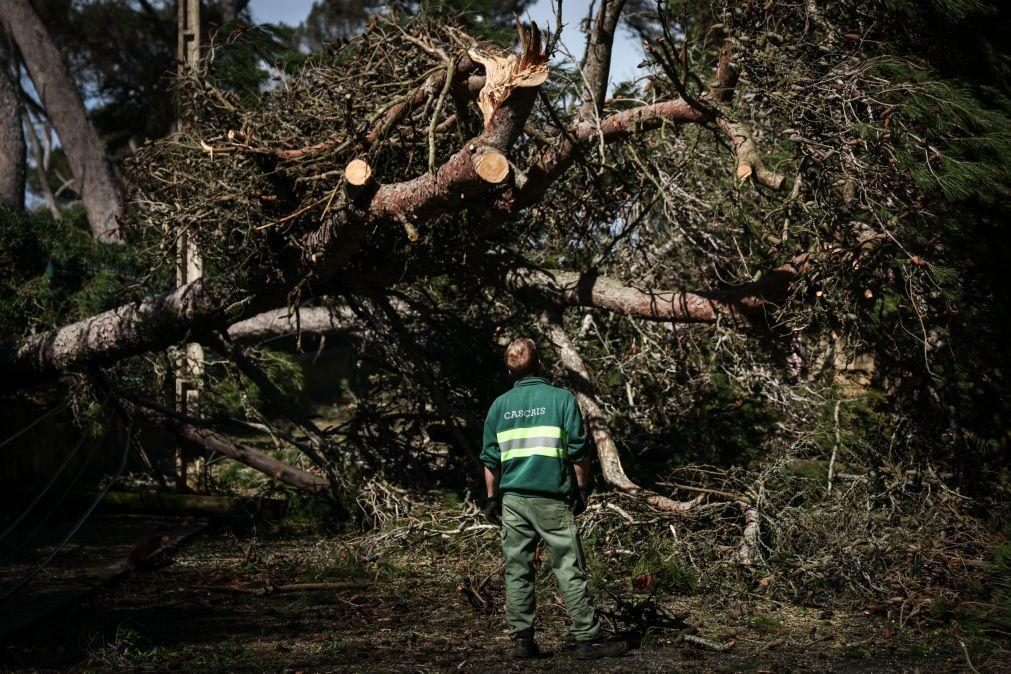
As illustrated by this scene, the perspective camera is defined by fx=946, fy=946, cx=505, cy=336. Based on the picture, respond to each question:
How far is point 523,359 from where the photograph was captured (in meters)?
4.81

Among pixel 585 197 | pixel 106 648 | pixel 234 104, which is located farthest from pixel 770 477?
pixel 234 104

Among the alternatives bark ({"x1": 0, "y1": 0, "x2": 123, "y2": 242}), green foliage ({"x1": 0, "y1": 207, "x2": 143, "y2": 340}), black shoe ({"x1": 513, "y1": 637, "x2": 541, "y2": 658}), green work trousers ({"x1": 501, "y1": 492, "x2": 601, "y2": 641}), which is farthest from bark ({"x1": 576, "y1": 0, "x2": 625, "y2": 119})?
bark ({"x1": 0, "y1": 0, "x2": 123, "y2": 242})

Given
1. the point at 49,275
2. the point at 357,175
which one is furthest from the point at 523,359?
the point at 49,275

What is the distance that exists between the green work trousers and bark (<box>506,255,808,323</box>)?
→ 2484 mm

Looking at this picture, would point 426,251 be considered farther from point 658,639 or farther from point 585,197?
point 658,639

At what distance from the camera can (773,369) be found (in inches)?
295

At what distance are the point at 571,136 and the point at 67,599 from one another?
4.06m

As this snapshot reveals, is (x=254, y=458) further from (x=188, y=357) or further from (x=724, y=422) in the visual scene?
(x=724, y=422)

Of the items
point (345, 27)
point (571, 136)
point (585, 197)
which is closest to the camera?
point (571, 136)

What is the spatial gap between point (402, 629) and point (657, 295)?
302 centimetres

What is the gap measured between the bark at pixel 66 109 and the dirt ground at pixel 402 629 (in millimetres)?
10368

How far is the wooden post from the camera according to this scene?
8.45 metres

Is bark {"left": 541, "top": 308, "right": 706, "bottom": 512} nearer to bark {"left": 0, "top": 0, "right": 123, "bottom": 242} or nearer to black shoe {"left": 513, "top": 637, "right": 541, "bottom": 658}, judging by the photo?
black shoe {"left": 513, "top": 637, "right": 541, "bottom": 658}

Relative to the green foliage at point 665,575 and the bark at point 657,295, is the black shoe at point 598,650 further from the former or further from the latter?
the bark at point 657,295
